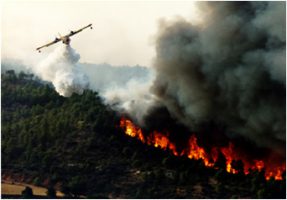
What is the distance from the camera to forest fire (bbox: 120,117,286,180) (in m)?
86.2

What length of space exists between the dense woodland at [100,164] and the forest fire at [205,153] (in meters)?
1.22

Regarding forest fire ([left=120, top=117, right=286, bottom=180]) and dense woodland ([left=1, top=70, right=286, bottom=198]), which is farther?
forest fire ([left=120, top=117, right=286, bottom=180])

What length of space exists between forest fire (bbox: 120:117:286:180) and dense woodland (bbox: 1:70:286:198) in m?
1.22

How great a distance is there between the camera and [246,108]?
86625 millimetres

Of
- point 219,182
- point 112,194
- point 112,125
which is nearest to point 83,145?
point 112,125

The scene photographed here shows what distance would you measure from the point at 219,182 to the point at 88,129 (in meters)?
32.1

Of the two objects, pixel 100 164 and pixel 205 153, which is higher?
pixel 205 153

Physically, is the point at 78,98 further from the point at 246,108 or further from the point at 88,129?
the point at 246,108

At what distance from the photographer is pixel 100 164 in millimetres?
94000

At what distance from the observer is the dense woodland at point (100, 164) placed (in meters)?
84.4

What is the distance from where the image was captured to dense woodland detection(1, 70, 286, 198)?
84.4 metres

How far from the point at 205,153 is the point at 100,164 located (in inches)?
640

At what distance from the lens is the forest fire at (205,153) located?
86.2m

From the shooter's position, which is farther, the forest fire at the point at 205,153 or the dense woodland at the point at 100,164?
the forest fire at the point at 205,153
